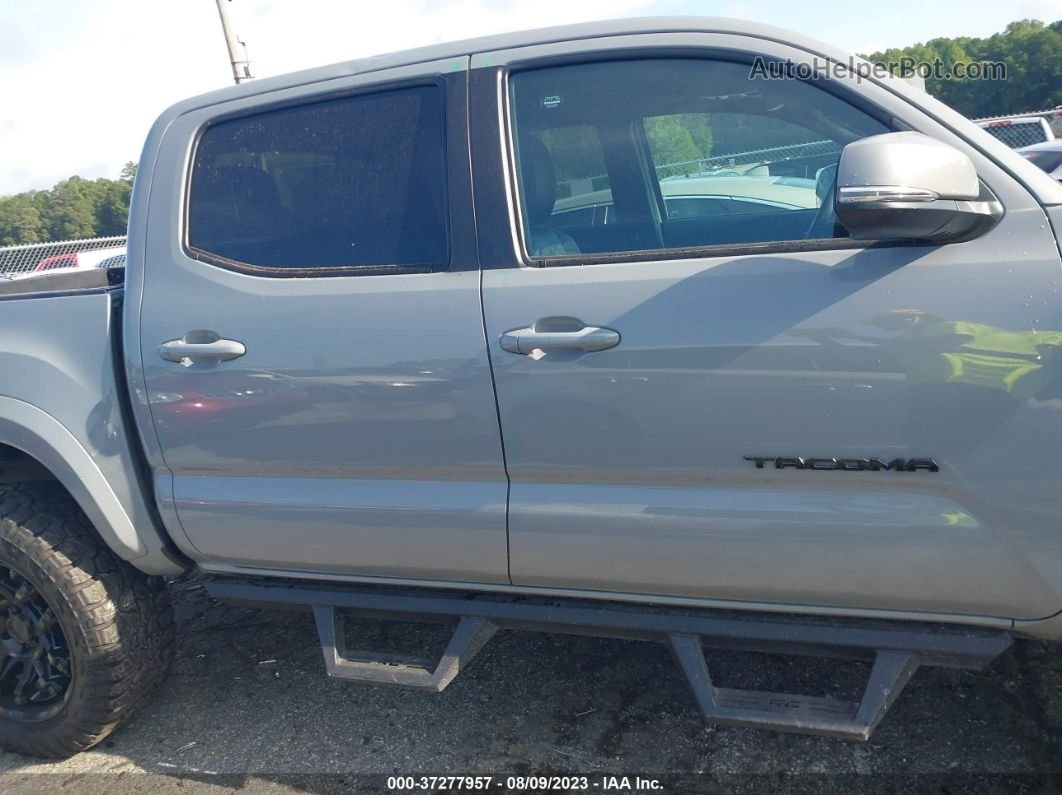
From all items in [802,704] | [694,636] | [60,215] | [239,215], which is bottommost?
[60,215]

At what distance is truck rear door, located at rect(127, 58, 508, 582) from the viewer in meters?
2.26

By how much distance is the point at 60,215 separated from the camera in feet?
→ 102

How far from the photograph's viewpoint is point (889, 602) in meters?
2.01

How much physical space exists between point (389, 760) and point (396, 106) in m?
2.00

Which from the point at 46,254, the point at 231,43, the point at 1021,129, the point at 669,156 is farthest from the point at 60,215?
the point at 669,156

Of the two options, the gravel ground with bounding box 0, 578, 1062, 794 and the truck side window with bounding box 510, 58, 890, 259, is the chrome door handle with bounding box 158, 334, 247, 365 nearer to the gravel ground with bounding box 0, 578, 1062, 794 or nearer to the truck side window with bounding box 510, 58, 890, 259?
the truck side window with bounding box 510, 58, 890, 259

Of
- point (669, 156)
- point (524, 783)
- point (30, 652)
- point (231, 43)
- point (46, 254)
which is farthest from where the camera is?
point (46, 254)

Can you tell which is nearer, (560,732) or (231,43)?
(560,732)

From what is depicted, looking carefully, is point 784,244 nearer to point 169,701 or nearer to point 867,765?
point 867,765

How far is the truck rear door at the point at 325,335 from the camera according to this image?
2.26 metres

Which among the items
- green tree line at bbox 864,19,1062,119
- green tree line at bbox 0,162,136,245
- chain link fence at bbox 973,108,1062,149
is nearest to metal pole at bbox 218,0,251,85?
chain link fence at bbox 973,108,1062,149

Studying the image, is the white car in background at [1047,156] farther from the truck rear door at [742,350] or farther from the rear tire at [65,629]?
the rear tire at [65,629]

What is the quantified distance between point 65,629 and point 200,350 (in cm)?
106

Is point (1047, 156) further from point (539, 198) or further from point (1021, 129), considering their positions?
point (539, 198)
